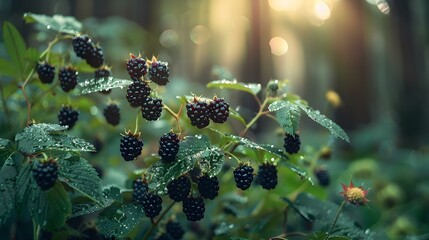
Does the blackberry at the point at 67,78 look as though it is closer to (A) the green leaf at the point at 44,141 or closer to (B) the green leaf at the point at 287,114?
(A) the green leaf at the point at 44,141

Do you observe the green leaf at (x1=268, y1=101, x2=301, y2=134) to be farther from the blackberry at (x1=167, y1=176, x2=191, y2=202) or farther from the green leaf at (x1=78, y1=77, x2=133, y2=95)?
the green leaf at (x1=78, y1=77, x2=133, y2=95)

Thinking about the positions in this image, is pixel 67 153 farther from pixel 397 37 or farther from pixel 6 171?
pixel 397 37

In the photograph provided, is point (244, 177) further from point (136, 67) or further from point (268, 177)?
point (136, 67)

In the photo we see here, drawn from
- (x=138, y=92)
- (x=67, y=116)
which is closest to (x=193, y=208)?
(x=138, y=92)

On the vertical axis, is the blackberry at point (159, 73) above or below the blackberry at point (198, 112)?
above

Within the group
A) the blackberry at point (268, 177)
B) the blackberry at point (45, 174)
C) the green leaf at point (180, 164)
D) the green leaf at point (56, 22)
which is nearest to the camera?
the blackberry at point (45, 174)

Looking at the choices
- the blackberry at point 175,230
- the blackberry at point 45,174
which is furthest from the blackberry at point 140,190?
the blackberry at point 45,174

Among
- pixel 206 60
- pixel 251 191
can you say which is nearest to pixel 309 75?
→ pixel 206 60
